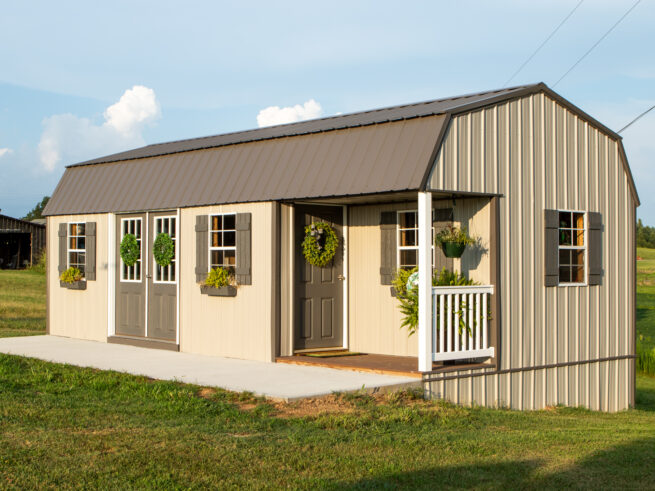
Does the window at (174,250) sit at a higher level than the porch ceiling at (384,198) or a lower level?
lower

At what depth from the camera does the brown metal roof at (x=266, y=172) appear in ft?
30.6

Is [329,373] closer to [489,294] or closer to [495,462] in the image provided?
[489,294]

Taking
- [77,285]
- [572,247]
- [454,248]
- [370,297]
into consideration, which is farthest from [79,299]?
[572,247]

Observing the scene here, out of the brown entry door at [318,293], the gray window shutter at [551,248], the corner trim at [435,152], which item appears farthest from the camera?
the brown entry door at [318,293]

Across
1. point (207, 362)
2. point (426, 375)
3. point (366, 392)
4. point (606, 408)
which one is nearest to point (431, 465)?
point (366, 392)

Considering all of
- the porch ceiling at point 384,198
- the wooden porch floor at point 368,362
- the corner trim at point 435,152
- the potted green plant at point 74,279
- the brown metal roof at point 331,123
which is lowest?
A: the wooden porch floor at point 368,362

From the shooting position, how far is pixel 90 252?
14.0m

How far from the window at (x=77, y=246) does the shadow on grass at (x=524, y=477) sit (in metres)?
9.87

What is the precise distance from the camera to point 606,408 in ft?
37.3

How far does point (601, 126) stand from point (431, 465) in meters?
6.88

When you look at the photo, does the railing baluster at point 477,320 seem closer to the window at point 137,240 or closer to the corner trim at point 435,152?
the corner trim at point 435,152

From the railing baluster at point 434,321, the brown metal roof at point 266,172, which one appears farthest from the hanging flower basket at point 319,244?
the railing baluster at point 434,321

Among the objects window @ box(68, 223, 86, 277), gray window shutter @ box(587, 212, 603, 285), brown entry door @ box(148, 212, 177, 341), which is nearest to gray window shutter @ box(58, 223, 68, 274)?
window @ box(68, 223, 86, 277)

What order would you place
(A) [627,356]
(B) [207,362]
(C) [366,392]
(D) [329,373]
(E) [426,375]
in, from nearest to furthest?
(C) [366,392] → (E) [426,375] → (D) [329,373] → (B) [207,362] → (A) [627,356]
